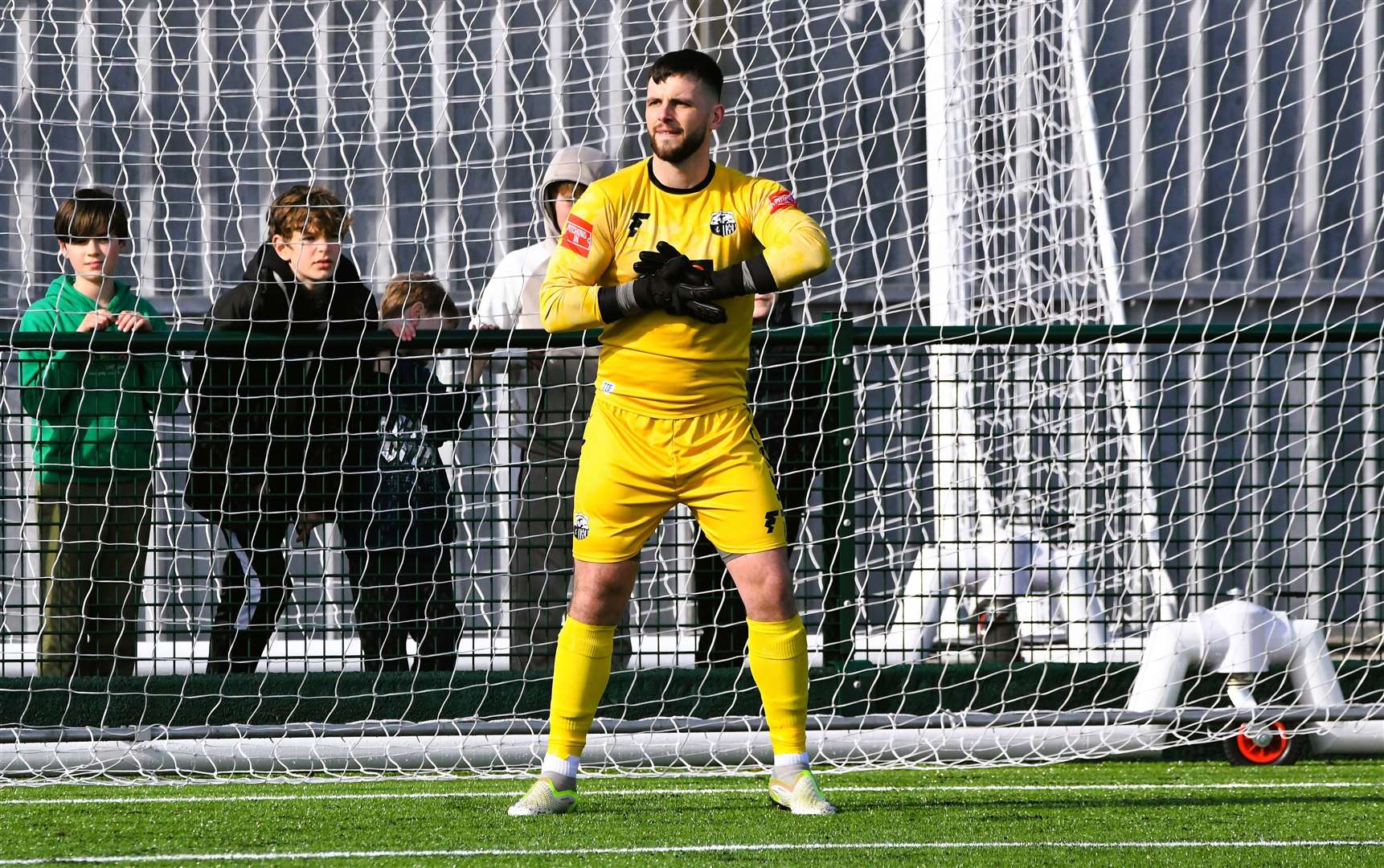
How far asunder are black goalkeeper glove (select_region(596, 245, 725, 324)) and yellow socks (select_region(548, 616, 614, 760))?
2.78ft

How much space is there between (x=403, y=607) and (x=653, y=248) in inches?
79.4

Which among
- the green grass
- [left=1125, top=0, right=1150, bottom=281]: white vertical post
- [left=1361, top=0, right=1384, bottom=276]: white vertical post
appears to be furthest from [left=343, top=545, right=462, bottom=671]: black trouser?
[left=1361, top=0, right=1384, bottom=276]: white vertical post

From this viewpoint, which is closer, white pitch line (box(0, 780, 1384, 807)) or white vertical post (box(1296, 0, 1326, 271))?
white pitch line (box(0, 780, 1384, 807))

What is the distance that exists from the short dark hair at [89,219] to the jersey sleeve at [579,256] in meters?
2.10

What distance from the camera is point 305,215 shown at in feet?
18.6

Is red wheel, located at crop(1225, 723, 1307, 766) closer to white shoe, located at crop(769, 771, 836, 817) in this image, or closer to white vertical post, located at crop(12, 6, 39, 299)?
white shoe, located at crop(769, 771, 836, 817)

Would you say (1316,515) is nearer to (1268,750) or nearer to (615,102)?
(1268,750)

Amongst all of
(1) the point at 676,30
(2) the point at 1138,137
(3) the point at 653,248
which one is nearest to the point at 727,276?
(3) the point at 653,248

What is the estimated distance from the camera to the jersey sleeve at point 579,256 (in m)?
4.16

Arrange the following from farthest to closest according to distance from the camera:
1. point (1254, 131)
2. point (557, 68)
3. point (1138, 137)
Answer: point (1254, 131) < point (1138, 137) < point (557, 68)

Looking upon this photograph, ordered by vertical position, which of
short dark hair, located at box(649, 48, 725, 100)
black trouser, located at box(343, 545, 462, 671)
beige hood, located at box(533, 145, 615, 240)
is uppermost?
short dark hair, located at box(649, 48, 725, 100)

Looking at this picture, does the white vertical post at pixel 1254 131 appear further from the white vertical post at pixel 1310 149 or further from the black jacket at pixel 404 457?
the black jacket at pixel 404 457

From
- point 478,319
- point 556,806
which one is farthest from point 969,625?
point 556,806

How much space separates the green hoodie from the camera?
5500mm
